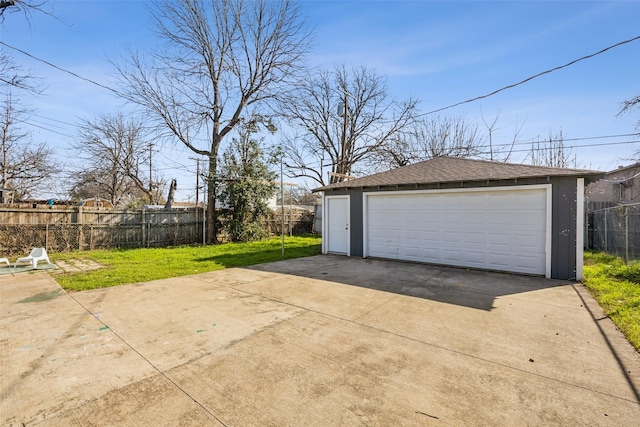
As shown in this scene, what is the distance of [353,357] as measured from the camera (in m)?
3.00

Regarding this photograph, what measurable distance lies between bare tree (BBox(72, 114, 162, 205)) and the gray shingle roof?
1639 centimetres

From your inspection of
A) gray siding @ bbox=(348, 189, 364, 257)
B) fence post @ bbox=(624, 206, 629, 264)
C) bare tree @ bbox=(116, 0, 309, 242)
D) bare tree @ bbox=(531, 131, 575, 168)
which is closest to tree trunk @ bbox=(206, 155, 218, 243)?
bare tree @ bbox=(116, 0, 309, 242)

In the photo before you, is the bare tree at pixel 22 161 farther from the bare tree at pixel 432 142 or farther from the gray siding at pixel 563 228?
the gray siding at pixel 563 228

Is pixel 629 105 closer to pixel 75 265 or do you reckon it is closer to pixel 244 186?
pixel 244 186

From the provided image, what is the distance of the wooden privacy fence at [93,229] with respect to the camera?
31.8 feet

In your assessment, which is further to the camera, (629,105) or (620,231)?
(629,105)

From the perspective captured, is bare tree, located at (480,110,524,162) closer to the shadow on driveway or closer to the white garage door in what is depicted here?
the white garage door

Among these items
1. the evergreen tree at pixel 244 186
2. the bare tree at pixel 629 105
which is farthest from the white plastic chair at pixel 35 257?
the bare tree at pixel 629 105

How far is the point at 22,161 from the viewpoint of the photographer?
17.7m

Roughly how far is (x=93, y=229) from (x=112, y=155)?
12.1 meters

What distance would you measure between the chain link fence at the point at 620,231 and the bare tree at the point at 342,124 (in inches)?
498

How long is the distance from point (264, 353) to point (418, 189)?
6.60 m

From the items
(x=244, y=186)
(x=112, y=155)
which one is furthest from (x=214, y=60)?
(x=112, y=155)

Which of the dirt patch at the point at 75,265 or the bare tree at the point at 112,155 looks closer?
the dirt patch at the point at 75,265
